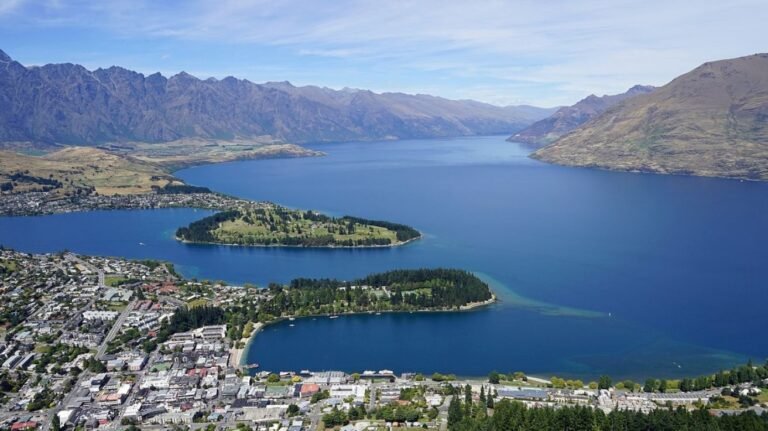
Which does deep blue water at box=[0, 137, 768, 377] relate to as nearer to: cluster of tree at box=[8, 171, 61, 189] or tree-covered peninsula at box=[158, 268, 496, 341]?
tree-covered peninsula at box=[158, 268, 496, 341]

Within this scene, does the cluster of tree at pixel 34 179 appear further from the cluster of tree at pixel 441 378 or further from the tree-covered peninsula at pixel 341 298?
the cluster of tree at pixel 441 378

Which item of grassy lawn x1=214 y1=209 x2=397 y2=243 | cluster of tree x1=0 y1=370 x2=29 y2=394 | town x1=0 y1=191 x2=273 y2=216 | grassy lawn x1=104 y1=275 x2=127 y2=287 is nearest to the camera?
cluster of tree x1=0 y1=370 x2=29 y2=394

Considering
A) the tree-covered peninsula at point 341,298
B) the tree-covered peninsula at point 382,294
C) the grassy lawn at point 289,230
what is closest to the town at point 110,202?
the grassy lawn at point 289,230

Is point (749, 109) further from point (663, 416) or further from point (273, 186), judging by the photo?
point (663, 416)

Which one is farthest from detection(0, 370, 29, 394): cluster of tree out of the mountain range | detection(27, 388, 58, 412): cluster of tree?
the mountain range

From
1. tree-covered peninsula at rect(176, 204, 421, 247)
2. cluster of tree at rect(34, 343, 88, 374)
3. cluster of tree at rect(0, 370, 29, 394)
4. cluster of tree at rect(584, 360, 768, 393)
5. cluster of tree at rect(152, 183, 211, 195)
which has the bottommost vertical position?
cluster of tree at rect(0, 370, 29, 394)

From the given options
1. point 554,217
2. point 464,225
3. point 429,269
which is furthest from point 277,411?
point 554,217
